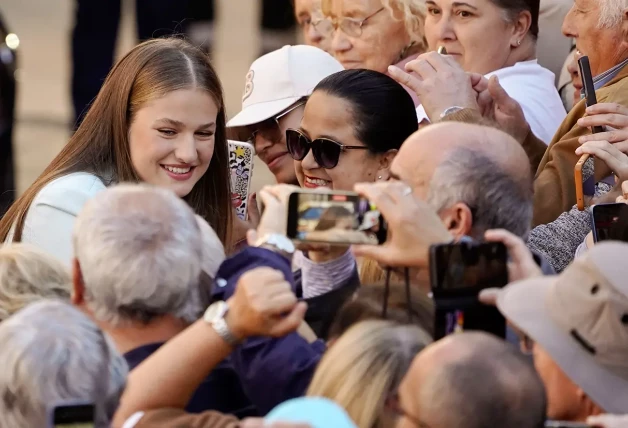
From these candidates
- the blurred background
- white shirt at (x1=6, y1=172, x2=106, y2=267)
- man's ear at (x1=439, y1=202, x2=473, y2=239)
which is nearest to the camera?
man's ear at (x1=439, y1=202, x2=473, y2=239)

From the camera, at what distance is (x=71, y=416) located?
79.3 inches

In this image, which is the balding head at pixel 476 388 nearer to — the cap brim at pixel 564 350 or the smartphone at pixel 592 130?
the cap brim at pixel 564 350

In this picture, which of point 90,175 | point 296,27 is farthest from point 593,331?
point 296,27

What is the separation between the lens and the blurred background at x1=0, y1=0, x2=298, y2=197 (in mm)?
8094

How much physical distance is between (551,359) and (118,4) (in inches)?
222

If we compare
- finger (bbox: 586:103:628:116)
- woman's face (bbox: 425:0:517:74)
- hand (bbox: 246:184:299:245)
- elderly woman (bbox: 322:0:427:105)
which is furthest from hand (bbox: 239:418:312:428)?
elderly woman (bbox: 322:0:427:105)

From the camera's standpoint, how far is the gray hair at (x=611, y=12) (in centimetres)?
436

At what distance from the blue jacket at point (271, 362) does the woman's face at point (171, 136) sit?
4.71 feet

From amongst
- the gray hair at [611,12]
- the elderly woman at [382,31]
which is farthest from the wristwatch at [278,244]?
the elderly woman at [382,31]

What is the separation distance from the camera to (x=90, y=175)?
4020 mm

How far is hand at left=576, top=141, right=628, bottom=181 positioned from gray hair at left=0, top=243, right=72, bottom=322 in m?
1.61

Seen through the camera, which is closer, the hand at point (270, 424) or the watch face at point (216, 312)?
the hand at point (270, 424)

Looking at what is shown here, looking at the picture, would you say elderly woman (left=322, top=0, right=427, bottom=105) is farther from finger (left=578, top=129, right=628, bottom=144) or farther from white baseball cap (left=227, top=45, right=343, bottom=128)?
finger (left=578, top=129, right=628, bottom=144)

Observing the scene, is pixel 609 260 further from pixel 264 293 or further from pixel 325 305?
pixel 325 305
